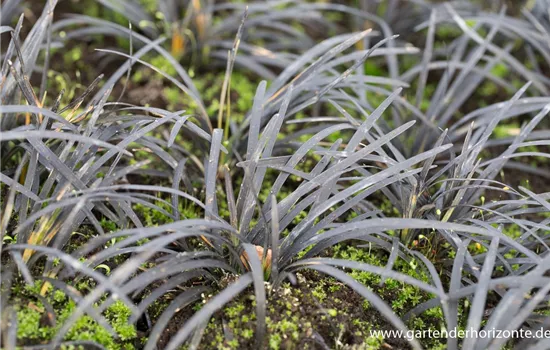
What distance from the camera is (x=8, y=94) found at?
2.43m

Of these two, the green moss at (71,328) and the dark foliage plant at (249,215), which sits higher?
the dark foliage plant at (249,215)

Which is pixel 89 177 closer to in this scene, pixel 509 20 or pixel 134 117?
pixel 134 117

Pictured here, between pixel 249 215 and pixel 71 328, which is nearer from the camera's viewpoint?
pixel 71 328

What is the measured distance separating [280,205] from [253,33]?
5.17 ft

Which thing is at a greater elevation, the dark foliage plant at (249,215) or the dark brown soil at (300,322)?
the dark foliage plant at (249,215)

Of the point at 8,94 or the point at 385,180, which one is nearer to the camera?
the point at 385,180

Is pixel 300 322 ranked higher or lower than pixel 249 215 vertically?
lower

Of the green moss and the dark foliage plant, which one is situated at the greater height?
the dark foliage plant

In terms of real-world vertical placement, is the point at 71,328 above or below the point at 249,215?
below

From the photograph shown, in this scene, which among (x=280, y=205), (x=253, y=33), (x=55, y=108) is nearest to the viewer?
(x=280, y=205)

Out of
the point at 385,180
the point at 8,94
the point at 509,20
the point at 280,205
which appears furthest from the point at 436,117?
the point at 8,94

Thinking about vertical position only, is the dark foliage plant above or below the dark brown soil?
above

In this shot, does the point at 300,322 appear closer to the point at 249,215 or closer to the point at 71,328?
the point at 249,215

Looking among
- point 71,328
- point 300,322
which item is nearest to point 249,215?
point 300,322
